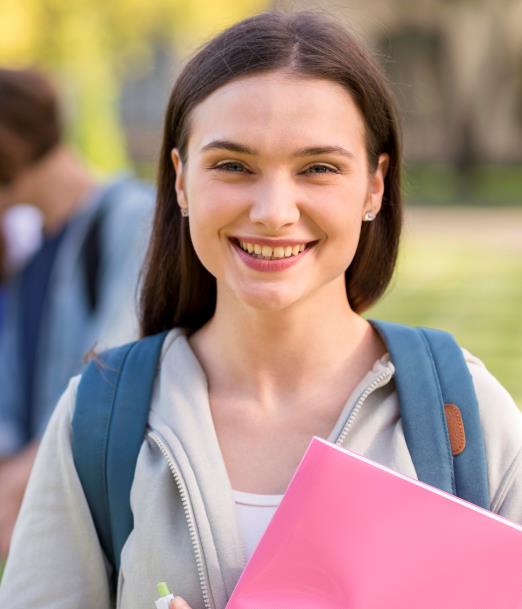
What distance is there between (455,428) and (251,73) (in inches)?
25.3

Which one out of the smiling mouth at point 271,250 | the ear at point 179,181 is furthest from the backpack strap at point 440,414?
the ear at point 179,181

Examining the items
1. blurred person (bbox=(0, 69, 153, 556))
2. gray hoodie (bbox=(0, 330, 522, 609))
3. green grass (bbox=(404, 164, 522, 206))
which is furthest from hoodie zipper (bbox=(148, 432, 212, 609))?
green grass (bbox=(404, 164, 522, 206))

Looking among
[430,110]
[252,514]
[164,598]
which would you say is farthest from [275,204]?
[430,110]

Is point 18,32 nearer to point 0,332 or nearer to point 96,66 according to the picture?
point 96,66

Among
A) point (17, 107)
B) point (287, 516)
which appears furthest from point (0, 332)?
point (287, 516)

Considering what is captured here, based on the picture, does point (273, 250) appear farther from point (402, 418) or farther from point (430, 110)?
point (430, 110)

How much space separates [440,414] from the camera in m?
1.89

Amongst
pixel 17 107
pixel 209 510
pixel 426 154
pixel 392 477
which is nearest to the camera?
pixel 392 477

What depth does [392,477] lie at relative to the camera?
175 centimetres

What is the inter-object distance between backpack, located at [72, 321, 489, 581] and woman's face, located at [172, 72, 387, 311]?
211 mm

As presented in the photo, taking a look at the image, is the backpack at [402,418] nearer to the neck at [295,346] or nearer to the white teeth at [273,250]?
the neck at [295,346]

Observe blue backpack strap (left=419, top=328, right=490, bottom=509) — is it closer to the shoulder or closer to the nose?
the shoulder

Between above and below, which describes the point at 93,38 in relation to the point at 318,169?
above

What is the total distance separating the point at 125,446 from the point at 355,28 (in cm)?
85
